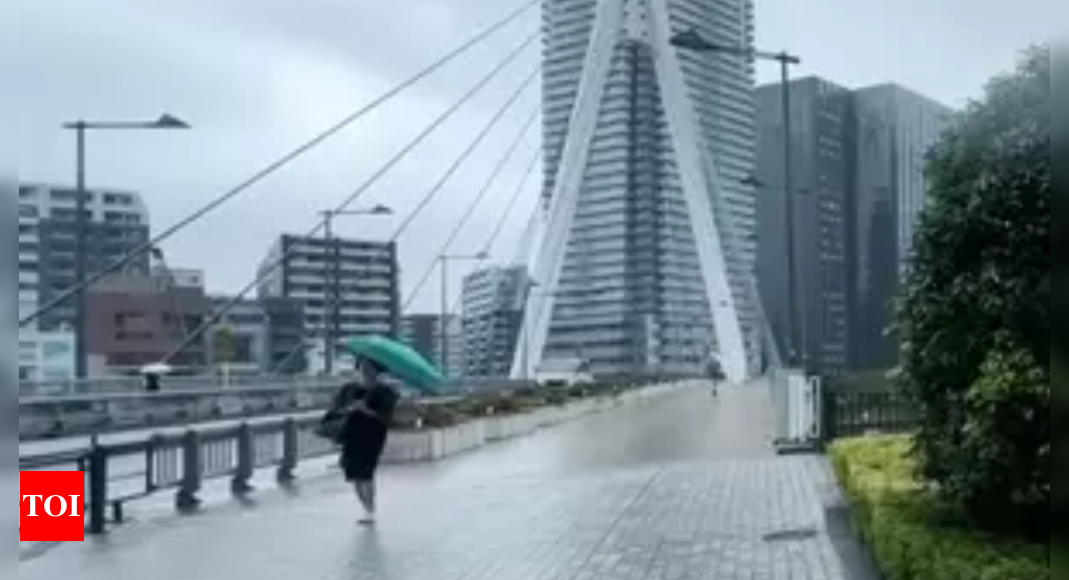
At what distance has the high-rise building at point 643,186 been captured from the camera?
53319 millimetres

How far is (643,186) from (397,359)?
57676mm

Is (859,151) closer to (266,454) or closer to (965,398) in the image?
(266,454)

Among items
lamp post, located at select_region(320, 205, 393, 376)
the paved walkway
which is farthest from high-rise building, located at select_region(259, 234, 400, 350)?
the paved walkway

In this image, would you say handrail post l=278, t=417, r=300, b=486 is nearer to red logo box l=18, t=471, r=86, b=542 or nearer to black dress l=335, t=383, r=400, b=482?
black dress l=335, t=383, r=400, b=482

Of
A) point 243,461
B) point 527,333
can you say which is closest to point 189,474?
point 243,461

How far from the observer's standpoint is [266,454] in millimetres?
19328

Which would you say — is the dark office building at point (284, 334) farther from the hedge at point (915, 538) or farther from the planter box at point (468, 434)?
the hedge at point (915, 538)

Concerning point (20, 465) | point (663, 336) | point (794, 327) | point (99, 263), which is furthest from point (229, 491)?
point (663, 336)

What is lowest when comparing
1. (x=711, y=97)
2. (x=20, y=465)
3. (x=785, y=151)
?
(x=20, y=465)

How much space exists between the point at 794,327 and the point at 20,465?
94.3 ft

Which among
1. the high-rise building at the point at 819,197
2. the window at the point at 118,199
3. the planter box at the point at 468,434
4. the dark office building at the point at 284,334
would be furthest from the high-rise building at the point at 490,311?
the window at the point at 118,199

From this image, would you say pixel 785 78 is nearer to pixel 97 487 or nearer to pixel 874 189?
pixel 874 189

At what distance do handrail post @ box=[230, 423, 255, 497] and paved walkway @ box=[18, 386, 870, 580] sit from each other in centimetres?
83

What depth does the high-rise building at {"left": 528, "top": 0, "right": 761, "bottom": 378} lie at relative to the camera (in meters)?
53.3
